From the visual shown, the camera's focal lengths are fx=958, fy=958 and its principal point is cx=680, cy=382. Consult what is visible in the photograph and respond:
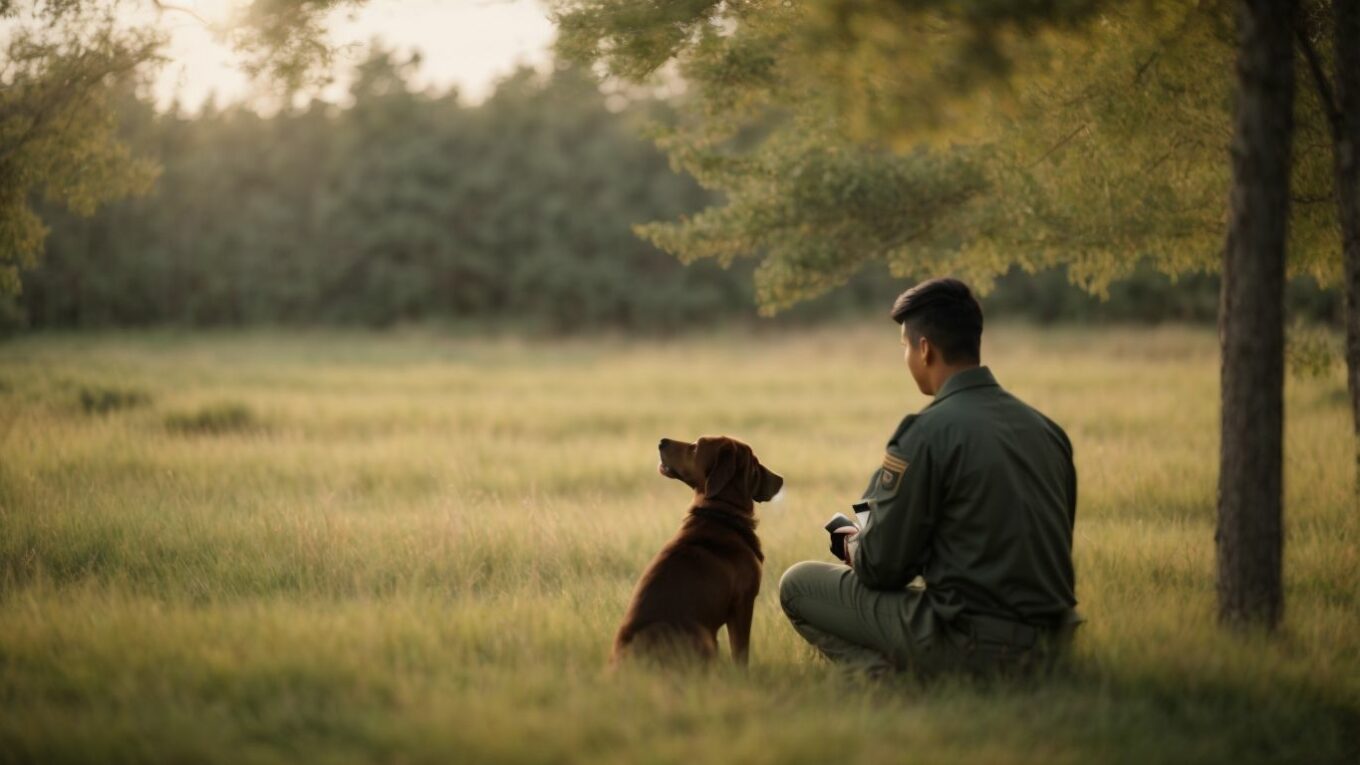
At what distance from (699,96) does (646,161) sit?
1647 inches

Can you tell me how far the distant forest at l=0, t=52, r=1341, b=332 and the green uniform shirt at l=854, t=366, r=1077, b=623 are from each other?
4289 centimetres

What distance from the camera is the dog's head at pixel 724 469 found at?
454 centimetres

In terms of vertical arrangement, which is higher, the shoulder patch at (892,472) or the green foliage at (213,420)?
the shoulder patch at (892,472)

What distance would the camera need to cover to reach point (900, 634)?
13.0ft

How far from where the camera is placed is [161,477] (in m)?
8.41

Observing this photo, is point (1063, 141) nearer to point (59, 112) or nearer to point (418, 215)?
point (59, 112)

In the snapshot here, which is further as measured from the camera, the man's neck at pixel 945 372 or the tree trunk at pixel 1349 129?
the tree trunk at pixel 1349 129

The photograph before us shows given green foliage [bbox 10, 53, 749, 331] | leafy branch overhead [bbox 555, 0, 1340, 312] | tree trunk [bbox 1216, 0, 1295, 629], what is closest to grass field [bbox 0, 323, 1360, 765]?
A: tree trunk [bbox 1216, 0, 1295, 629]

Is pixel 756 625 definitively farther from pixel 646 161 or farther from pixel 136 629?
pixel 646 161

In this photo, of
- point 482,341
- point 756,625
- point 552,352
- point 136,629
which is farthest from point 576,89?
point 482,341

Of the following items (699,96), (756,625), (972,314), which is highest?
(699,96)

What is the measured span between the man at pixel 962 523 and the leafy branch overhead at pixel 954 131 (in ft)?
3.82

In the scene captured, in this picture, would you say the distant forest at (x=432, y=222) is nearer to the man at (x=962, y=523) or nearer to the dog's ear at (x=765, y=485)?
the dog's ear at (x=765, y=485)

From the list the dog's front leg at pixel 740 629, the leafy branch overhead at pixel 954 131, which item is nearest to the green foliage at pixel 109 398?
the leafy branch overhead at pixel 954 131
